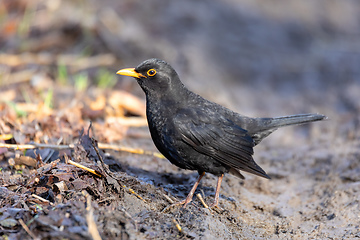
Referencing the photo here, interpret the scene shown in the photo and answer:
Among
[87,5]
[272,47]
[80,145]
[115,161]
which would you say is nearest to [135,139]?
[115,161]

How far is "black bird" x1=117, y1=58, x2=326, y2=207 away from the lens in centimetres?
462

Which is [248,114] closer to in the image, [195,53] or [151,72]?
[195,53]

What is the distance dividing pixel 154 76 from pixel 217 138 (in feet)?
3.50

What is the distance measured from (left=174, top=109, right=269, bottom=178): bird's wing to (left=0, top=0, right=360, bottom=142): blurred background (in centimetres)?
280

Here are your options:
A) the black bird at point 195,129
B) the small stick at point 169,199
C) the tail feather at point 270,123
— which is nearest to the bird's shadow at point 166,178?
the black bird at point 195,129

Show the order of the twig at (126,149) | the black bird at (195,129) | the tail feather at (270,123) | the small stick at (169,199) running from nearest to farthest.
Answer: the small stick at (169,199) < the black bird at (195,129) < the tail feather at (270,123) < the twig at (126,149)

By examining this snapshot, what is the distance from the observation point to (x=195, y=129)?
4684 millimetres

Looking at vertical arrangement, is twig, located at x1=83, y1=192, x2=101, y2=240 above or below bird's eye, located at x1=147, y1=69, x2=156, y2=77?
below

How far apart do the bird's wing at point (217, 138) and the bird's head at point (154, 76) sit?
419mm

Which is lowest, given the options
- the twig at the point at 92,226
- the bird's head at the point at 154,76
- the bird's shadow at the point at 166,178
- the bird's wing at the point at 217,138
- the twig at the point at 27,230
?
the twig at the point at 27,230

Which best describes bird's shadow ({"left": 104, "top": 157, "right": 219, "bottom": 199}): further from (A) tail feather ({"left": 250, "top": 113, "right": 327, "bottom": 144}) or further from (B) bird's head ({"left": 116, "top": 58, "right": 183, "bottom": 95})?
(B) bird's head ({"left": 116, "top": 58, "right": 183, "bottom": 95})

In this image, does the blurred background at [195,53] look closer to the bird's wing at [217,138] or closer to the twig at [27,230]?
the bird's wing at [217,138]

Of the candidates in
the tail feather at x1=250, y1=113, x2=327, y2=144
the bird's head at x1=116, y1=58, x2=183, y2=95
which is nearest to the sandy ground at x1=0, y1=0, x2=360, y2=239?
the tail feather at x1=250, y1=113, x2=327, y2=144

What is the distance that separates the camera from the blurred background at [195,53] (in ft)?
26.9
